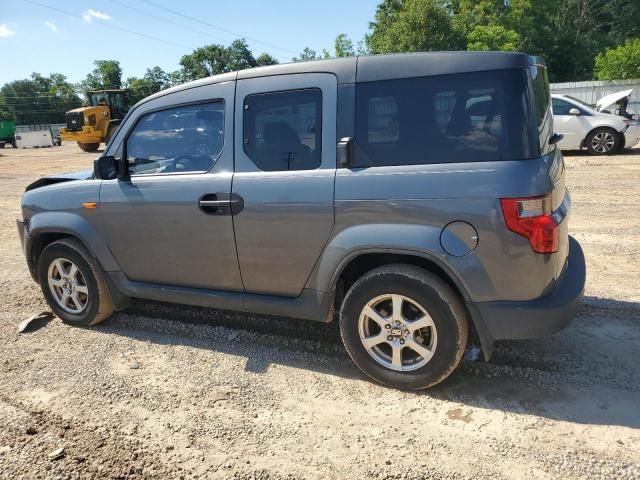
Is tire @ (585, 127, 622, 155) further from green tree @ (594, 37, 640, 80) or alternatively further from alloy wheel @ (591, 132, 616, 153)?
green tree @ (594, 37, 640, 80)

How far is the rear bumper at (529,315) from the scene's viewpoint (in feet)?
9.04

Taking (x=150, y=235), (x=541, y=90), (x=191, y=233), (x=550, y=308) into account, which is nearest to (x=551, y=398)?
(x=550, y=308)

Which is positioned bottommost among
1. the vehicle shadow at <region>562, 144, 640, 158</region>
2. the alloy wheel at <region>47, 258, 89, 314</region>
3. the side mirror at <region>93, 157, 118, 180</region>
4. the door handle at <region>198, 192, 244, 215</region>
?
the alloy wheel at <region>47, 258, 89, 314</region>

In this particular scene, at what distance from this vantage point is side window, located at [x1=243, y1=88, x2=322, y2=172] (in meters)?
3.18

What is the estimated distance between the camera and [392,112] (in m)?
2.97

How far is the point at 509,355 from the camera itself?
11.4ft

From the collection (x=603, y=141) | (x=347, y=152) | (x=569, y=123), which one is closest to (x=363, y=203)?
(x=347, y=152)

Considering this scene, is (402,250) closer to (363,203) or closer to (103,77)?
(363,203)

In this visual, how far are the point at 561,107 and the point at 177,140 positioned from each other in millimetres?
12108

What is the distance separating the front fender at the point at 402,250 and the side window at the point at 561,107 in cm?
1187

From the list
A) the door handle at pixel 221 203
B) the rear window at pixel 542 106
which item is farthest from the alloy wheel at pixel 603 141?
the door handle at pixel 221 203

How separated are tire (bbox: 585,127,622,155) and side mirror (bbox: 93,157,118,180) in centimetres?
1272

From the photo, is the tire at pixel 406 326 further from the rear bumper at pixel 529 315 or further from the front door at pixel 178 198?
the front door at pixel 178 198

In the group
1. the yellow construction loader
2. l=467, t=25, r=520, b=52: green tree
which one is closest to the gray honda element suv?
the yellow construction loader
